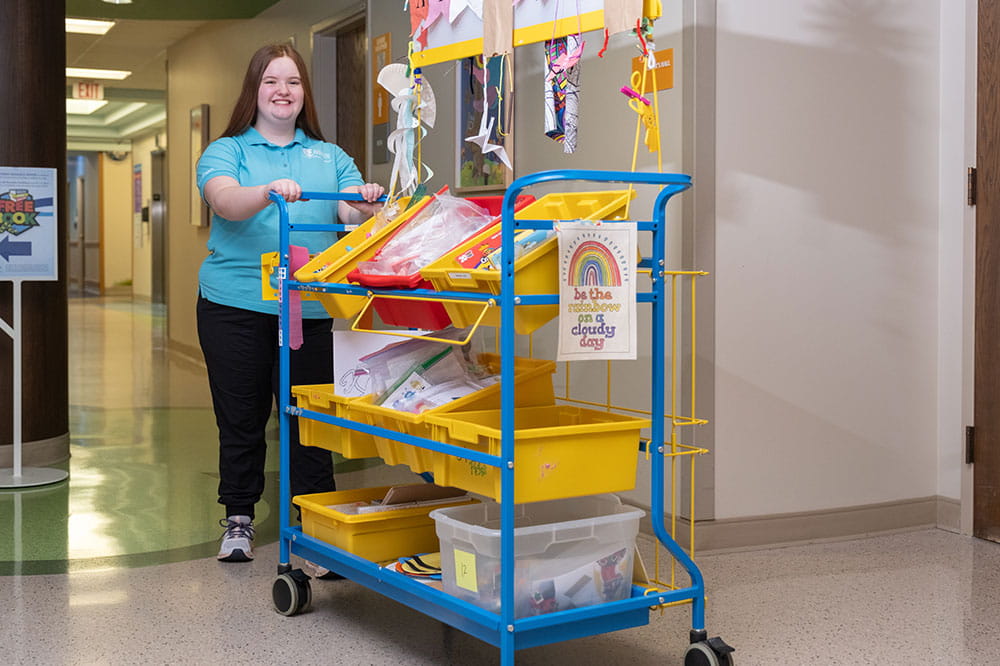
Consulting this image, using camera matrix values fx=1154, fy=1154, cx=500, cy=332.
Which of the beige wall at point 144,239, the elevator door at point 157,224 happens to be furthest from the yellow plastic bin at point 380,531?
the beige wall at point 144,239

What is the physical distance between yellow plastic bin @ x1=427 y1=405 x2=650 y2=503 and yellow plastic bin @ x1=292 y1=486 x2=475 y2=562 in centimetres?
33

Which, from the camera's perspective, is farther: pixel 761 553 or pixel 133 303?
pixel 133 303

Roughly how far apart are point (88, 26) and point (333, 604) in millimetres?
8065

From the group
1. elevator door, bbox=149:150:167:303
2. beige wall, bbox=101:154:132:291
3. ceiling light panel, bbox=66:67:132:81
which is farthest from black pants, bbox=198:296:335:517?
beige wall, bbox=101:154:132:291

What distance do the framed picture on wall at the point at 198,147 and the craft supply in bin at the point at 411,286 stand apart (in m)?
6.43

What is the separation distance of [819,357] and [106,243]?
17866 millimetres

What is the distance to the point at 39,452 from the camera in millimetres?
4902

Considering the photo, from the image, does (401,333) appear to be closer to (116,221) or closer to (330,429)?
(330,429)

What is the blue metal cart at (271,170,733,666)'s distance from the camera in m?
2.17

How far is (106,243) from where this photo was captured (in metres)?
19.7

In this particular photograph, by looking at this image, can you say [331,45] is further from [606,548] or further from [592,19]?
[606,548]

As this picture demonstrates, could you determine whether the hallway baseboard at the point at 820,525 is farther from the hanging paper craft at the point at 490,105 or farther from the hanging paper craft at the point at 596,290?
the hanging paper craft at the point at 596,290

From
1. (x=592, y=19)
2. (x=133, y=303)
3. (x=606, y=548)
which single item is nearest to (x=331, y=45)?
(x=592, y=19)

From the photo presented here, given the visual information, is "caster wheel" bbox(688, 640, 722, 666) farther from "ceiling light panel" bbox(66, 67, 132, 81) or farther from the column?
"ceiling light panel" bbox(66, 67, 132, 81)
